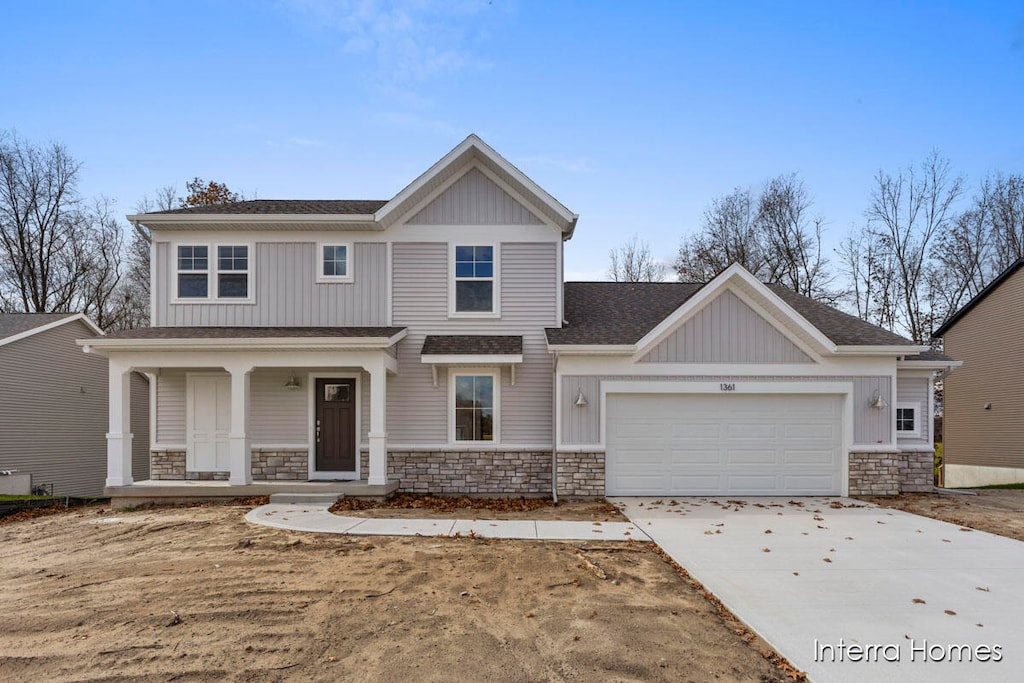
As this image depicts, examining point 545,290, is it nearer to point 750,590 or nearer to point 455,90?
point 455,90

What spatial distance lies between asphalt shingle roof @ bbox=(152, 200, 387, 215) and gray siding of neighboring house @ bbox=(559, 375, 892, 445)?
5801 millimetres

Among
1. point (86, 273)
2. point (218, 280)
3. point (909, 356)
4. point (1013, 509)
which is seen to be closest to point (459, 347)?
point (218, 280)

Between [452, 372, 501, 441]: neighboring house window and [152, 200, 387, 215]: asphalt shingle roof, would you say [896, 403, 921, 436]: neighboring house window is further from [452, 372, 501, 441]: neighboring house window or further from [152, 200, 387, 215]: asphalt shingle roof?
[152, 200, 387, 215]: asphalt shingle roof

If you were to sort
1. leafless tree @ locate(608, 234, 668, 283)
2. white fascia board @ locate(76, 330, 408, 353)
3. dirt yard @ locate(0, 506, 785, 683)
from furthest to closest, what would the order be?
leafless tree @ locate(608, 234, 668, 283)
white fascia board @ locate(76, 330, 408, 353)
dirt yard @ locate(0, 506, 785, 683)

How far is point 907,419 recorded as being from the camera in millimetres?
12383

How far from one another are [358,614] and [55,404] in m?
16.9

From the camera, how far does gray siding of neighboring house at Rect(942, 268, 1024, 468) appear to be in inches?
677

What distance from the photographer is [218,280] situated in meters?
12.4

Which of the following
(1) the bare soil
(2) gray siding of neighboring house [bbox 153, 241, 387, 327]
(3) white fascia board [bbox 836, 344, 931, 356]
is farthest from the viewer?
(2) gray siding of neighboring house [bbox 153, 241, 387, 327]

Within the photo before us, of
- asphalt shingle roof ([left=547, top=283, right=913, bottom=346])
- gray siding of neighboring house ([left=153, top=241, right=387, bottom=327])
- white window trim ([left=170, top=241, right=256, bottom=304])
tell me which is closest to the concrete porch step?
gray siding of neighboring house ([left=153, top=241, right=387, bottom=327])

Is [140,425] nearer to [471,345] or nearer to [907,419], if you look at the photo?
[471,345]

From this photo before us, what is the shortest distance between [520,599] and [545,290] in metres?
7.55

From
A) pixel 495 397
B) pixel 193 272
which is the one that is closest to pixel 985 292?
pixel 495 397

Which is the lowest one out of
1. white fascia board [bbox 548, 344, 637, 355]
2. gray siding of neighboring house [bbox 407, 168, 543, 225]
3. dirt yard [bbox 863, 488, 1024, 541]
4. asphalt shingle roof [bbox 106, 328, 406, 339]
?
dirt yard [bbox 863, 488, 1024, 541]
